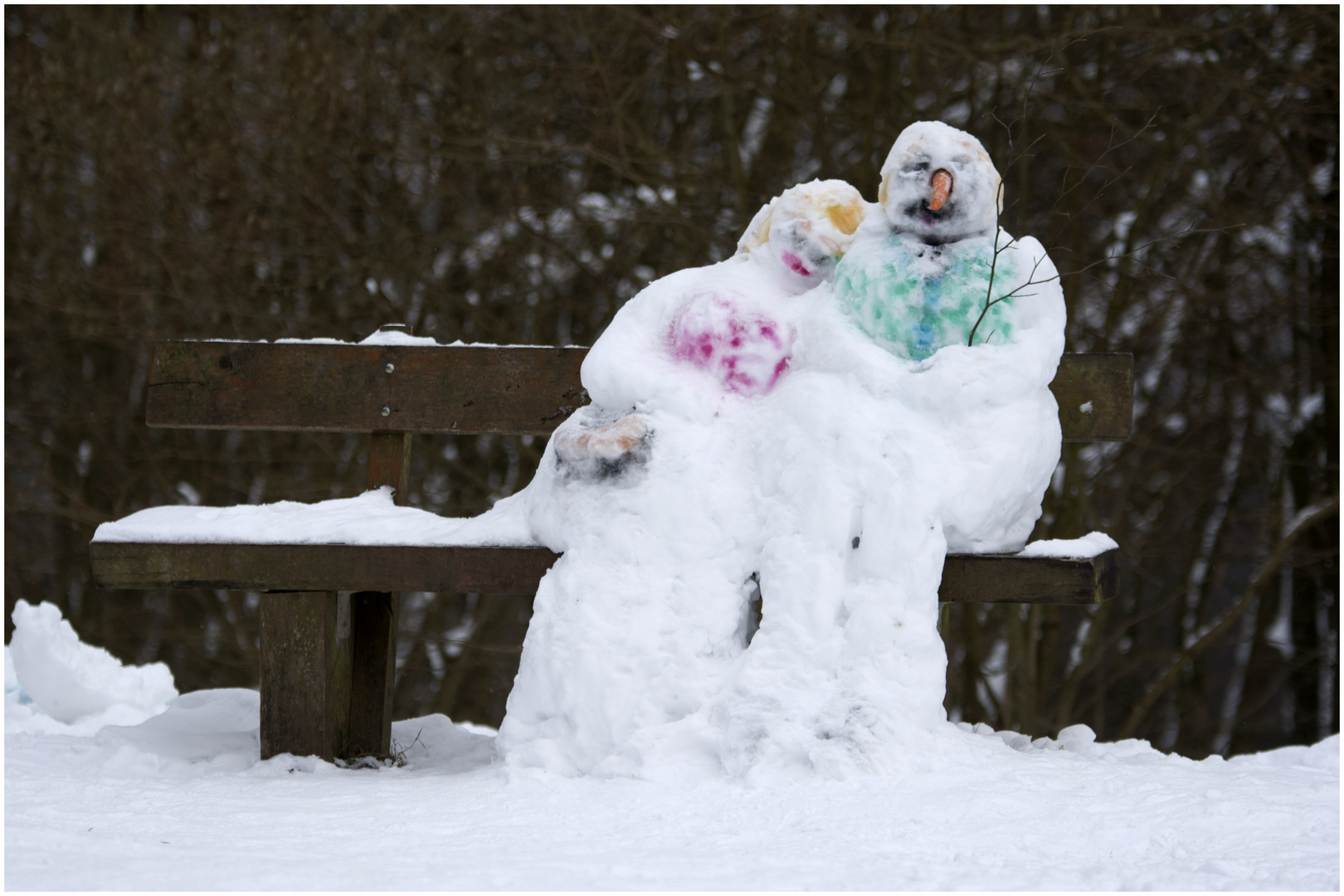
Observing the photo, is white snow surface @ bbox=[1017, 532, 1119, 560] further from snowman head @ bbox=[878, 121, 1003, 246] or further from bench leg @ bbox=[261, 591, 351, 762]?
bench leg @ bbox=[261, 591, 351, 762]

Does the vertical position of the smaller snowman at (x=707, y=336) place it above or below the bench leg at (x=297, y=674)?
above

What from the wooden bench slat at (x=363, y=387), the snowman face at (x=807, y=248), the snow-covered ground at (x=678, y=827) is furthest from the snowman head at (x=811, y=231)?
the snow-covered ground at (x=678, y=827)

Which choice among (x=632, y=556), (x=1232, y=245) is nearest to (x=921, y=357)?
(x=632, y=556)

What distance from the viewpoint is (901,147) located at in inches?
99.6

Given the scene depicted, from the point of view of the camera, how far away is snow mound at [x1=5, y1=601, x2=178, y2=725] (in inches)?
143

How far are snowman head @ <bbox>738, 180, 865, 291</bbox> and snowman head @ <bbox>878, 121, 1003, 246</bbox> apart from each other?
0.13 m

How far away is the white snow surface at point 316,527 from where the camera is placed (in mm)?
2574

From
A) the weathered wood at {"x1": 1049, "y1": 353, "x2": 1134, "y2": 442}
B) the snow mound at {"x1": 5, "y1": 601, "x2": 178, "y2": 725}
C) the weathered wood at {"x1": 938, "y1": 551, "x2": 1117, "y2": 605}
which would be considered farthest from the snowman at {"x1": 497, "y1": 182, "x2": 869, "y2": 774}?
the snow mound at {"x1": 5, "y1": 601, "x2": 178, "y2": 725}

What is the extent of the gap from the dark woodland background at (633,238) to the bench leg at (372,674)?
2539 mm

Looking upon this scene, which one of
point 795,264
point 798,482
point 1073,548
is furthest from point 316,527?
point 1073,548

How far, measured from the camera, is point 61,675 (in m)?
3.63

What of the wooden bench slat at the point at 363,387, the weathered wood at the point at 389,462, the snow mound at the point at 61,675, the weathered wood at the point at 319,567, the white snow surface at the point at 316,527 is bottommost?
the snow mound at the point at 61,675

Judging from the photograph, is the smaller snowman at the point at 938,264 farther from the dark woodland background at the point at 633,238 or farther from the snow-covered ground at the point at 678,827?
the dark woodland background at the point at 633,238

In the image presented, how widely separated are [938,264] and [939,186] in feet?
0.52
